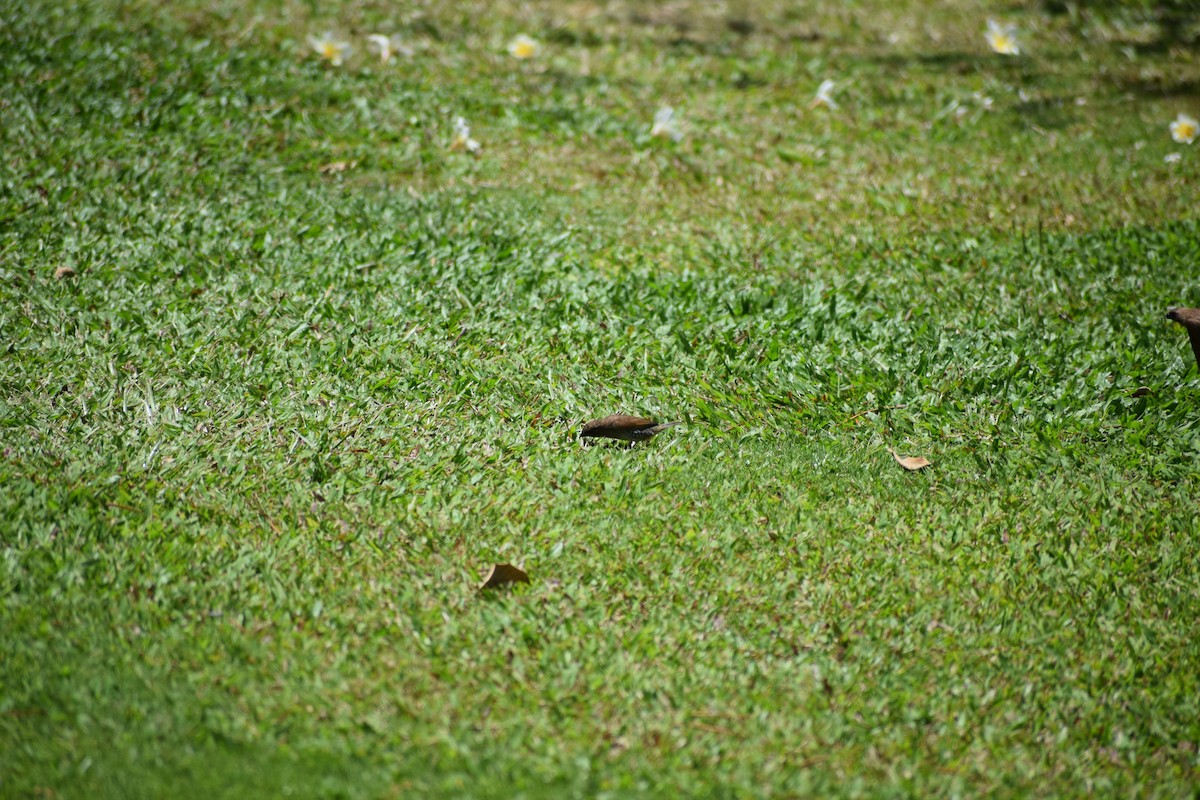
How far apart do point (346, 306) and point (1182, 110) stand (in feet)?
17.8

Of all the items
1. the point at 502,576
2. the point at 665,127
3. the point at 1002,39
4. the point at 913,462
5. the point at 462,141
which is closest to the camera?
the point at 502,576

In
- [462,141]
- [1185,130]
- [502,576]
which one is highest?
[1185,130]

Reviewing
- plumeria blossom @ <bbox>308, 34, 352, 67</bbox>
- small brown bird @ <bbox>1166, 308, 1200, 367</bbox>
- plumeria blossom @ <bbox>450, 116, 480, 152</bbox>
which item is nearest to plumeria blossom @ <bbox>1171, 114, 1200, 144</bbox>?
small brown bird @ <bbox>1166, 308, 1200, 367</bbox>

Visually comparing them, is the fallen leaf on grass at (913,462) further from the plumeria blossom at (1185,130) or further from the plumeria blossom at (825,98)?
the plumeria blossom at (1185,130)

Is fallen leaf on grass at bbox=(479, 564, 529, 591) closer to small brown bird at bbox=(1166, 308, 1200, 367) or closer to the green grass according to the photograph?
the green grass

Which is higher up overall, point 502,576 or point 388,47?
point 388,47

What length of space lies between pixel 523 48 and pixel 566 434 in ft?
11.7

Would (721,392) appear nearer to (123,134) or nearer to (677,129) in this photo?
(677,129)

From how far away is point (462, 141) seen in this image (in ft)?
17.6

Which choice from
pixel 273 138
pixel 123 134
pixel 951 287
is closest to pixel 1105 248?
pixel 951 287

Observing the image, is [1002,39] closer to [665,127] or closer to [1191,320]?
[665,127]

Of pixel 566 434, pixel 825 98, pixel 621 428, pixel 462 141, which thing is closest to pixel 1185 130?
pixel 825 98

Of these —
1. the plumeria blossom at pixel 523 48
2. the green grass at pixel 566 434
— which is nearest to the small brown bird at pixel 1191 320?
the green grass at pixel 566 434

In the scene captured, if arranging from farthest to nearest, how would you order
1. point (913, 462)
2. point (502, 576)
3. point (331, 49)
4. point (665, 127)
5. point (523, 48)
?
point (523, 48) < point (331, 49) < point (665, 127) < point (913, 462) < point (502, 576)
